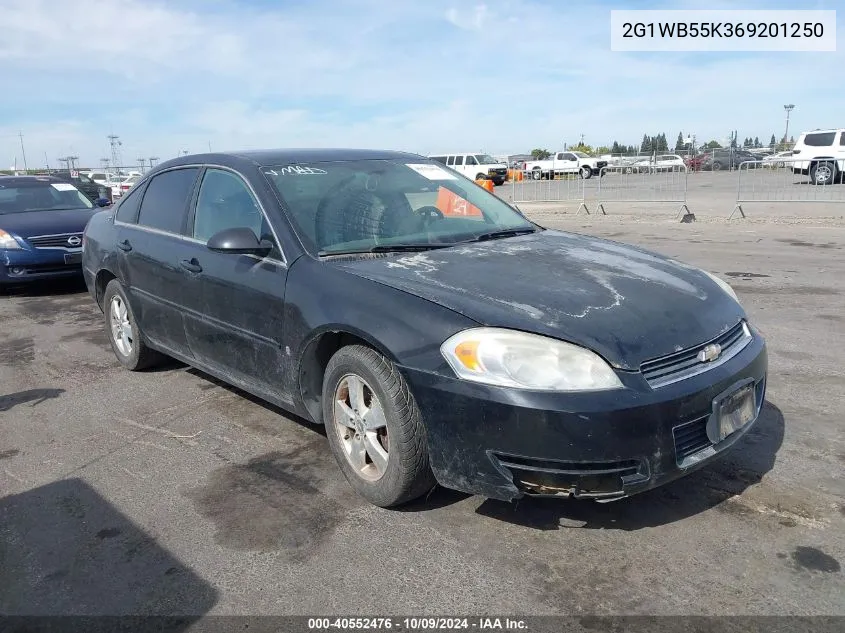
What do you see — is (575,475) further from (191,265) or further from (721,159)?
(721,159)

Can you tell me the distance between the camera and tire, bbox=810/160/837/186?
22031mm

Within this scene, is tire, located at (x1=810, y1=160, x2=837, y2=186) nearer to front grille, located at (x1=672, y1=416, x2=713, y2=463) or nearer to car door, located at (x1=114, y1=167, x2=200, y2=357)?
car door, located at (x1=114, y1=167, x2=200, y2=357)

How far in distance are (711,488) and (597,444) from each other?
1.04 meters

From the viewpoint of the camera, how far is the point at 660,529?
3010mm

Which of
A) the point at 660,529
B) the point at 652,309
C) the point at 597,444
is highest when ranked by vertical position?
the point at 652,309

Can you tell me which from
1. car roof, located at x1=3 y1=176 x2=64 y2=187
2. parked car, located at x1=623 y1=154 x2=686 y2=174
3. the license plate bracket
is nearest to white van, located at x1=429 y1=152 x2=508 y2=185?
parked car, located at x1=623 y1=154 x2=686 y2=174

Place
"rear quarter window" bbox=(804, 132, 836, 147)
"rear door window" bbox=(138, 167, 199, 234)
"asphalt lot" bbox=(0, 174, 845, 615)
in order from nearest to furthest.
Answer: "asphalt lot" bbox=(0, 174, 845, 615)
"rear door window" bbox=(138, 167, 199, 234)
"rear quarter window" bbox=(804, 132, 836, 147)

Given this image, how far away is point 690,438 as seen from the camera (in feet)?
9.22

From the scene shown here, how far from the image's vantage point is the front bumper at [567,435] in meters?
2.63

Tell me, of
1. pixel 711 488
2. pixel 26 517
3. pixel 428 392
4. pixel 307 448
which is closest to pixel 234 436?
pixel 307 448

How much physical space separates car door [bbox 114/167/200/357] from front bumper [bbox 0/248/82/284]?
4204 mm

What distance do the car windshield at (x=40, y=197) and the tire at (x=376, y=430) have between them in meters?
8.36

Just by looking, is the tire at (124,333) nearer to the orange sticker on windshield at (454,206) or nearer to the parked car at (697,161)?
the orange sticker on windshield at (454,206)

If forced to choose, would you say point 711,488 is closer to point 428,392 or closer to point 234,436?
point 428,392
